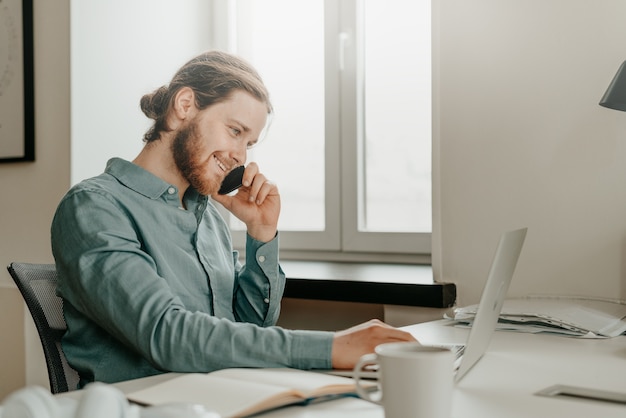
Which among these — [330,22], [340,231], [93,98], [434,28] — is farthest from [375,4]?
[93,98]

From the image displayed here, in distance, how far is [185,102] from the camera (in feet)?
5.02

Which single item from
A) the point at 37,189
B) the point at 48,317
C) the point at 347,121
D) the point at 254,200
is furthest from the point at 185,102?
the point at 37,189

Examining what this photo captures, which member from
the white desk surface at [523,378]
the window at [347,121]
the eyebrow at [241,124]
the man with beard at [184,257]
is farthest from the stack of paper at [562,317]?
the window at [347,121]

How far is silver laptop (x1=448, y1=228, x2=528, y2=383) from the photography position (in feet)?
3.02

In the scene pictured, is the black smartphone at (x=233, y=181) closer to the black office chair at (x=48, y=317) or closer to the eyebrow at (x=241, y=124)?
the eyebrow at (x=241, y=124)

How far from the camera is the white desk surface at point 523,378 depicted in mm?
834

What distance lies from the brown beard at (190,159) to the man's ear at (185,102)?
0.11 feet

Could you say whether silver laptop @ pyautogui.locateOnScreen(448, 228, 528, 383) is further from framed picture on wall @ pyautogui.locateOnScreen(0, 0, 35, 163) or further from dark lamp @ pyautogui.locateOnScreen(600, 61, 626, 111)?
framed picture on wall @ pyautogui.locateOnScreen(0, 0, 35, 163)

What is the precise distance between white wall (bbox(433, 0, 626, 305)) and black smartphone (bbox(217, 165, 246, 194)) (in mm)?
542

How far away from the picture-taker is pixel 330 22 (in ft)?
7.86

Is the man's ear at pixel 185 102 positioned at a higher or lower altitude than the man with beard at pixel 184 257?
higher

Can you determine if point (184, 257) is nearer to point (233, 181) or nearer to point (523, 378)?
point (233, 181)

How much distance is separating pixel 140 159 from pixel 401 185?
1012 millimetres

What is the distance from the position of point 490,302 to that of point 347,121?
144 centimetres
